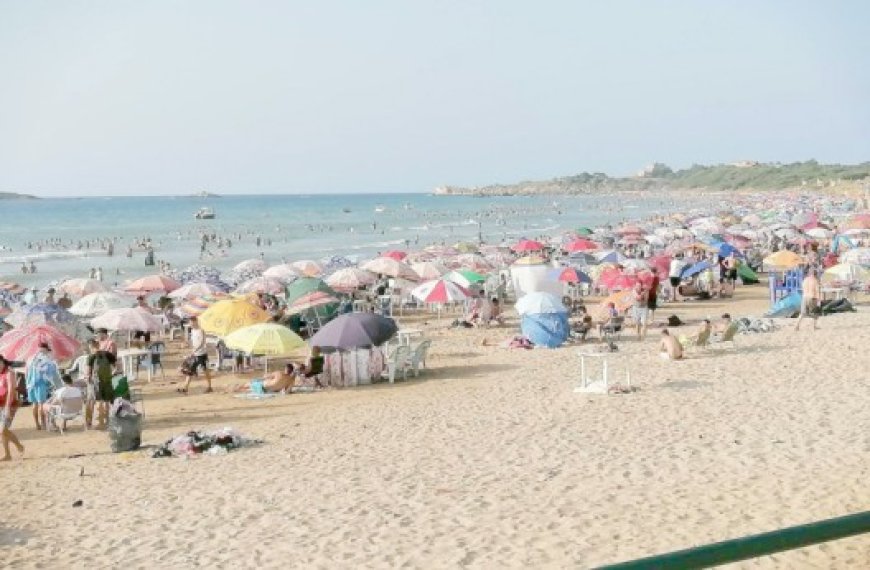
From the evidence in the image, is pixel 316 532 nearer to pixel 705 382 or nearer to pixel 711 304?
pixel 705 382

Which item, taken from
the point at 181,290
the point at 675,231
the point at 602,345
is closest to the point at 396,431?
the point at 602,345

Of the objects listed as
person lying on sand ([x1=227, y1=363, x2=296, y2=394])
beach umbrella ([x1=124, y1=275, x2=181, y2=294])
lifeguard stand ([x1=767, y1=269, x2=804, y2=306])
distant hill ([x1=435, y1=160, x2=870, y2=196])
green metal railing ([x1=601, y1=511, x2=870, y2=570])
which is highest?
distant hill ([x1=435, y1=160, x2=870, y2=196])

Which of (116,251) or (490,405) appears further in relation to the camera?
(116,251)

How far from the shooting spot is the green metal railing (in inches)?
58.0

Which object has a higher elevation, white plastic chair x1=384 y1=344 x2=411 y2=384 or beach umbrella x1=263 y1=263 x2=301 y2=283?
beach umbrella x1=263 y1=263 x2=301 y2=283

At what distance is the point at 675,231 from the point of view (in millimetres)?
39281

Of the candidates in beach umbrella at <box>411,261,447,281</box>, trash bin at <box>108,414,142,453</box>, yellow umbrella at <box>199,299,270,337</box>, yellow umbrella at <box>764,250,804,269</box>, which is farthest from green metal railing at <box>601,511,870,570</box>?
yellow umbrella at <box>764,250,804,269</box>

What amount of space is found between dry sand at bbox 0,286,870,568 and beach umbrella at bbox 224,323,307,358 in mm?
768

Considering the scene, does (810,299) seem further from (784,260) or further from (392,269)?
(392,269)

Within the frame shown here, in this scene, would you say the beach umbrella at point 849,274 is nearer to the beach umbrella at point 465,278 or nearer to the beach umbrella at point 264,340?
the beach umbrella at point 465,278

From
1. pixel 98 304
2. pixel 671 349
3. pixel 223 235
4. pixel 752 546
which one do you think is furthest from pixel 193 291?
pixel 223 235

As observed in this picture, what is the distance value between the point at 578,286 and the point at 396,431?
16.1m

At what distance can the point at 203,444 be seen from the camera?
33.5 ft

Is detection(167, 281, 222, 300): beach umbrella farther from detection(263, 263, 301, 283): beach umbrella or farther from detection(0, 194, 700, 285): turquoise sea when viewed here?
detection(0, 194, 700, 285): turquoise sea
